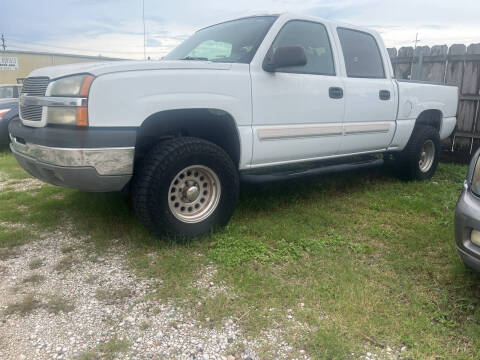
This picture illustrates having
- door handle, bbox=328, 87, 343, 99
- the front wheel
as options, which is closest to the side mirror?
door handle, bbox=328, 87, 343, 99

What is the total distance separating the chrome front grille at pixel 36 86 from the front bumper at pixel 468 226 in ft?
9.68

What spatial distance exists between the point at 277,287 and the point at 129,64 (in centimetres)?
189

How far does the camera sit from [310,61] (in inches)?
158

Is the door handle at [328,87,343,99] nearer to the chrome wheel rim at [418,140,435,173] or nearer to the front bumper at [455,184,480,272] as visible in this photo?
the front bumper at [455,184,480,272]

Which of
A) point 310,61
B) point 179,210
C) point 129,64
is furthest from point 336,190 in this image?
point 129,64

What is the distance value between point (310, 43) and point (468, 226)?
247 cm

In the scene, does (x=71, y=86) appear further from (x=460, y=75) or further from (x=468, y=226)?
(x=460, y=75)

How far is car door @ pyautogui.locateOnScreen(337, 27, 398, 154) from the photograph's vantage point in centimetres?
433

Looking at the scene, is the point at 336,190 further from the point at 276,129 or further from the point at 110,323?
the point at 110,323

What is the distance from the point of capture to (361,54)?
4.61 meters

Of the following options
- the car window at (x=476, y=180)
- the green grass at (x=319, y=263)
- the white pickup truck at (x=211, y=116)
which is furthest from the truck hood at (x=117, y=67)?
the car window at (x=476, y=180)

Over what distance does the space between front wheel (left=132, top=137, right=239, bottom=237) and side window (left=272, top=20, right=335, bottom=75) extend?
1151 millimetres

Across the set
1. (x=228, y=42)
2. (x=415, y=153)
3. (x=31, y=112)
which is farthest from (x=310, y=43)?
(x=31, y=112)

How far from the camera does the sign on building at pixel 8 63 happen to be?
88.0ft
